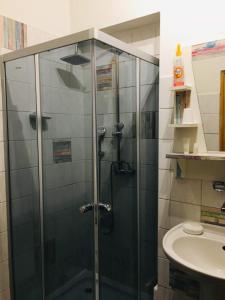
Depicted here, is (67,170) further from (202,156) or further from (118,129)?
(202,156)

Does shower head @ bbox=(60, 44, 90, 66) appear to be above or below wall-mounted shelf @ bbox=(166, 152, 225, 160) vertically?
above

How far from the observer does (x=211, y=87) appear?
4.81 feet

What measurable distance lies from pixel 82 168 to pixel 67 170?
183mm

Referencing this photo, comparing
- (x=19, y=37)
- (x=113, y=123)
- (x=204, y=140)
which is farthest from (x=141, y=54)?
(x=19, y=37)

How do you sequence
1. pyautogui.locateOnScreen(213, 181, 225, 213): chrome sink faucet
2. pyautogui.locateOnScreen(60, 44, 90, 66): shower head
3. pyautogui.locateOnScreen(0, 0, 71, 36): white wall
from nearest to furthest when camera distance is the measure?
1. pyautogui.locateOnScreen(60, 44, 90, 66): shower head
2. pyautogui.locateOnScreen(213, 181, 225, 213): chrome sink faucet
3. pyautogui.locateOnScreen(0, 0, 71, 36): white wall

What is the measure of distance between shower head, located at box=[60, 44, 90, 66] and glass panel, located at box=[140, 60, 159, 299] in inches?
19.1

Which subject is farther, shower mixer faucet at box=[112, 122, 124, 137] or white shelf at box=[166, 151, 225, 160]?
shower mixer faucet at box=[112, 122, 124, 137]

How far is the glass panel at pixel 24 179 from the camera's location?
1.68m

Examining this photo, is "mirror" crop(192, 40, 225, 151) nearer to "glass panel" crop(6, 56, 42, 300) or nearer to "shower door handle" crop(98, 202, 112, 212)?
"shower door handle" crop(98, 202, 112, 212)

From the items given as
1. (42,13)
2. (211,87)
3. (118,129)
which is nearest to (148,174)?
(118,129)

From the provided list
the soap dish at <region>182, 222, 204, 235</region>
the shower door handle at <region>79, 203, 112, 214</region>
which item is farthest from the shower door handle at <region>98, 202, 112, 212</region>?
the soap dish at <region>182, 222, 204, 235</region>

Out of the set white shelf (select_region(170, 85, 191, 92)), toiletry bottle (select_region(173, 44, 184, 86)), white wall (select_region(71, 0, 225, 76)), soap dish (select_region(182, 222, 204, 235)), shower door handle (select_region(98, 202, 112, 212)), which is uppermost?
white wall (select_region(71, 0, 225, 76))

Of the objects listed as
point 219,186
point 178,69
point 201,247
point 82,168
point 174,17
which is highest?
point 174,17

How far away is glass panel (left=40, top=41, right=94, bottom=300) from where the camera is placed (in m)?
1.41
